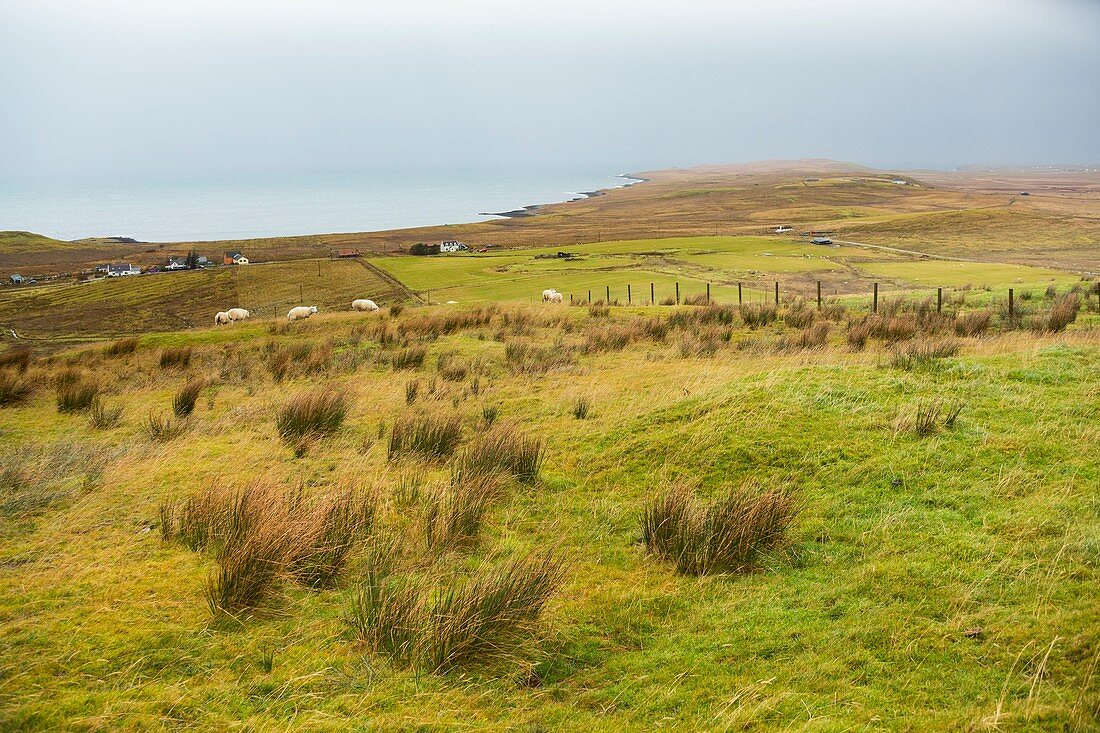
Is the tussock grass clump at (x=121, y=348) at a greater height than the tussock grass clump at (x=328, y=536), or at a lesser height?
greater

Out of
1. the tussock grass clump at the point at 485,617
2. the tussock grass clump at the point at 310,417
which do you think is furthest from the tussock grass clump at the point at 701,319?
the tussock grass clump at the point at 485,617

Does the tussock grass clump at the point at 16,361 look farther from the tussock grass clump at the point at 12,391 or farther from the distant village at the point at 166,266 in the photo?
the distant village at the point at 166,266

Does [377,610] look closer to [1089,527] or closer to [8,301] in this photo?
[1089,527]

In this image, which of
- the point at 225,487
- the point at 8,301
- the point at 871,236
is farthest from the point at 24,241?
the point at 225,487

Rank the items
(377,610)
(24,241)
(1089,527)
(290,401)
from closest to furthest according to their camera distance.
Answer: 1. (377,610)
2. (1089,527)
3. (290,401)
4. (24,241)

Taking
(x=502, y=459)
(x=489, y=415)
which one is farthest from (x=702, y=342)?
(x=502, y=459)

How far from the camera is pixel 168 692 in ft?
12.2

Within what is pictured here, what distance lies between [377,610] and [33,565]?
292 centimetres

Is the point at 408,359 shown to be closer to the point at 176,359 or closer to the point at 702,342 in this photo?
the point at 702,342

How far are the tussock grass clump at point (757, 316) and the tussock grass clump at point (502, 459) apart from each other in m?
14.8

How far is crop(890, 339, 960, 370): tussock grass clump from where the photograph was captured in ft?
34.6

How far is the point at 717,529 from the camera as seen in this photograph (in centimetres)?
560

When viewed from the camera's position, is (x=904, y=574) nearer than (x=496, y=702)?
No

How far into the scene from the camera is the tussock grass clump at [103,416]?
11021 mm
